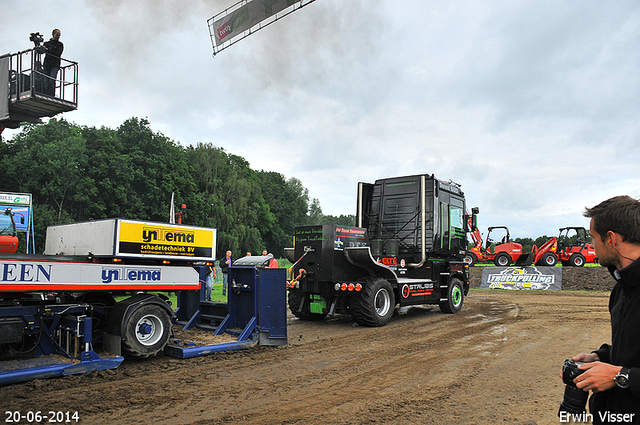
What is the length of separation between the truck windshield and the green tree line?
26.9 metres

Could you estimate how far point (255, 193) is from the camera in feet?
186

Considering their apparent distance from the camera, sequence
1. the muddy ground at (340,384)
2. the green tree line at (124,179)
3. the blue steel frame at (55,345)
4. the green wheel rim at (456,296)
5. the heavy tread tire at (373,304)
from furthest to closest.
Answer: the green tree line at (124,179), the green wheel rim at (456,296), the heavy tread tire at (373,304), the blue steel frame at (55,345), the muddy ground at (340,384)

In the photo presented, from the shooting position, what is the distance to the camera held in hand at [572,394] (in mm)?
2090

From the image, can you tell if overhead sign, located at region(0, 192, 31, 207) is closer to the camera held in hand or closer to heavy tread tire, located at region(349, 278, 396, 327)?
heavy tread tire, located at region(349, 278, 396, 327)

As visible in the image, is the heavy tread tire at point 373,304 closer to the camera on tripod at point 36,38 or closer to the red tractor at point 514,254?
the camera on tripod at point 36,38

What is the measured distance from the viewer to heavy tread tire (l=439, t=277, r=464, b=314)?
42.3ft

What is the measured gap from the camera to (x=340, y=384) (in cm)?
564

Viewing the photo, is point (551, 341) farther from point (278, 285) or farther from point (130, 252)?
point (130, 252)

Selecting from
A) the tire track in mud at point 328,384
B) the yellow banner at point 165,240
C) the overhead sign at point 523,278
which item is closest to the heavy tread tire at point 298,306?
the tire track in mud at point 328,384

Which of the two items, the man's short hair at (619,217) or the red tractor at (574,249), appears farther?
the red tractor at (574,249)

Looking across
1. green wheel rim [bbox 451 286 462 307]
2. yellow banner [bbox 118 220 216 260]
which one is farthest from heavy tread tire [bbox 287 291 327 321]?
green wheel rim [bbox 451 286 462 307]

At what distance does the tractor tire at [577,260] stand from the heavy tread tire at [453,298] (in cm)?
1555

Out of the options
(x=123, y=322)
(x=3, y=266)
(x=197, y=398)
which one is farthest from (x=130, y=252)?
(x=197, y=398)

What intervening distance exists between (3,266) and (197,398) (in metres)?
2.82
